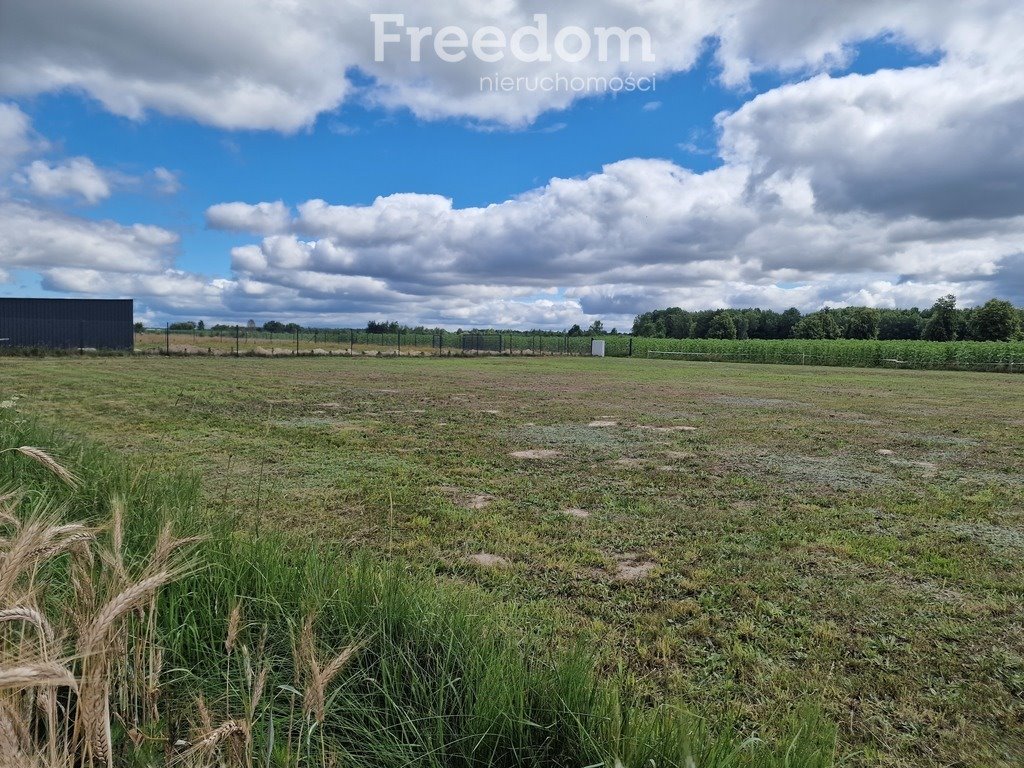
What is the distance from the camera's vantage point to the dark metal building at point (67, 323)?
36000 millimetres

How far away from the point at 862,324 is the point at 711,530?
125 m

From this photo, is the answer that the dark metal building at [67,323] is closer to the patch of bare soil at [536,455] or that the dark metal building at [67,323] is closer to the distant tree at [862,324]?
the patch of bare soil at [536,455]

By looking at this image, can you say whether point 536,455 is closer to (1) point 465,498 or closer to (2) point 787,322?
(1) point 465,498

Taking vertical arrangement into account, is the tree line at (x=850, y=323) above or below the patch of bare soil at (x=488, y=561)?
above

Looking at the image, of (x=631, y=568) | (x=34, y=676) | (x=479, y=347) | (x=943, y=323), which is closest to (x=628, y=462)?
(x=631, y=568)

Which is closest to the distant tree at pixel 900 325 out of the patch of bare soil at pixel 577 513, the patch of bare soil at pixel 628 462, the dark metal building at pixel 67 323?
the dark metal building at pixel 67 323

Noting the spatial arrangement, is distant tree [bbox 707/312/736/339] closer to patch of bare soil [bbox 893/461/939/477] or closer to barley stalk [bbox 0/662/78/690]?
patch of bare soil [bbox 893/461/939/477]

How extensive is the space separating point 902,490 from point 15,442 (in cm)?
843

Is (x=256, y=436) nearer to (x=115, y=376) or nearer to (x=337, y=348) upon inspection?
(x=115, y=376)

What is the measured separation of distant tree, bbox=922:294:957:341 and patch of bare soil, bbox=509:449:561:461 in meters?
108

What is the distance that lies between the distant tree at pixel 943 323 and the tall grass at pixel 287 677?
11351 centimetres

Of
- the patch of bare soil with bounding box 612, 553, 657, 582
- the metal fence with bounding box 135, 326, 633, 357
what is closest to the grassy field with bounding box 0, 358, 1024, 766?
the patch of bare soil with bounding box 612, 553, 657, 582

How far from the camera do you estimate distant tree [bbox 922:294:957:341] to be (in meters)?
95.1

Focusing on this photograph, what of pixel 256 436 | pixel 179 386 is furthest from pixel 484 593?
pixel 179 386
